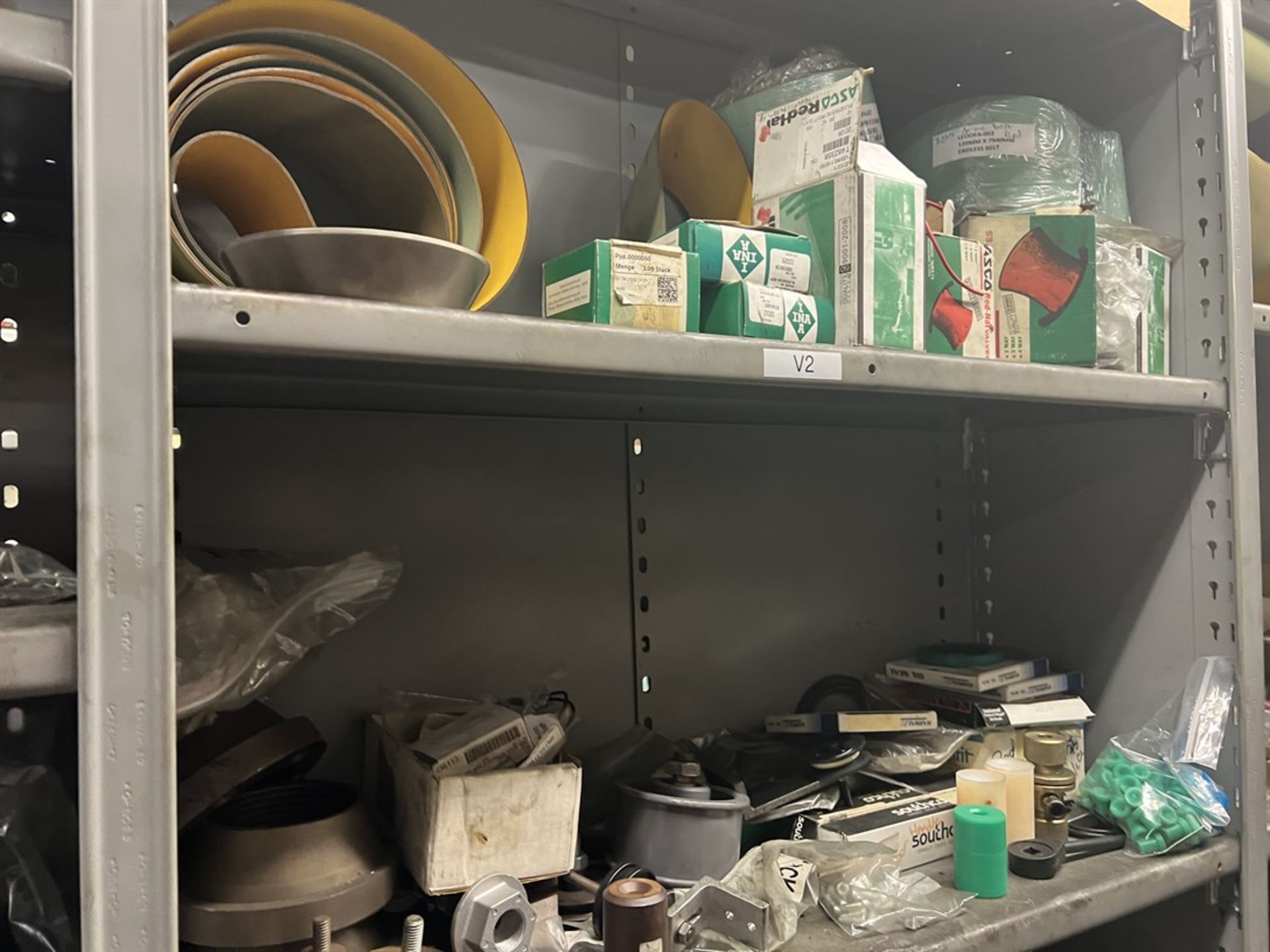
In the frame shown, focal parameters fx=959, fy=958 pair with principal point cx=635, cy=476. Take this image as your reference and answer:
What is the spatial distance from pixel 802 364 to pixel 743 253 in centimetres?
12

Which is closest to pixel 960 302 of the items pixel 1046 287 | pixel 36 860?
pixel 1046 287

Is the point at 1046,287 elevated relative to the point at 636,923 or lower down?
elevated

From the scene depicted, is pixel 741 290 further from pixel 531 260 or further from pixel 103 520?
pixel 103 520

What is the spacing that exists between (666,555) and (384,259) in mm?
572

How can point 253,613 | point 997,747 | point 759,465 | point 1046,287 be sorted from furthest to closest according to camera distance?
point 759,465 < point 997,747 < point 1046,287 < point 253,613

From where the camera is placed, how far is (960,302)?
34.9 inches

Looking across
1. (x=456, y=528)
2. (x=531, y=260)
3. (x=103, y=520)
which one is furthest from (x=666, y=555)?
(x=103, y=520)

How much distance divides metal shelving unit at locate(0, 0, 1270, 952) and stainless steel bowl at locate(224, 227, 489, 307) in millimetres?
39

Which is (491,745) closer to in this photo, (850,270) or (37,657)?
(37,657)

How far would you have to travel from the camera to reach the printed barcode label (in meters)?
0.72

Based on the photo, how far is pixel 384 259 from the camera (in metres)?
0.57

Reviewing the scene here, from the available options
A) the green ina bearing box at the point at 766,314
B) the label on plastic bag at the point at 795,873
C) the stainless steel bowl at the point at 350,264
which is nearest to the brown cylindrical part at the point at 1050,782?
the label on plastic bag at the point at 795,873

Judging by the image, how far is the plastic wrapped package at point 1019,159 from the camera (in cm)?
99

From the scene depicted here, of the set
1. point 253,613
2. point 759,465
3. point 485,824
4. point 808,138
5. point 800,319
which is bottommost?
point 485,824
